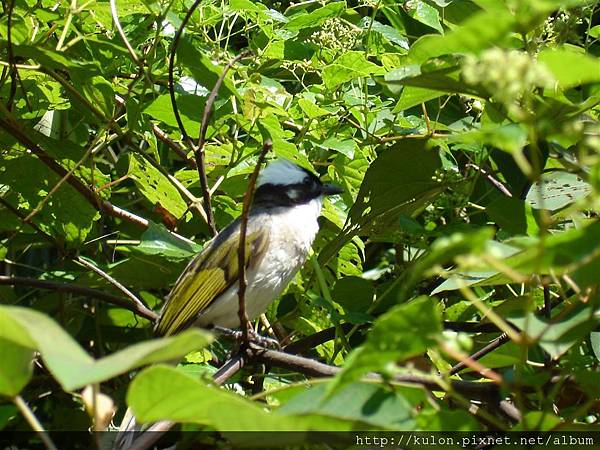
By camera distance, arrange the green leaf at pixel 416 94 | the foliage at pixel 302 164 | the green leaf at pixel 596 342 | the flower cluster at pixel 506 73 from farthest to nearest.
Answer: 1. the green leaf at pixel 596 342
2. the green leaf at pixel 416 94
3. the foliage at pixel 302 164
4. the flower cluster at pixel 506 73

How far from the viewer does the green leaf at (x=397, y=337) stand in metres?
1.31

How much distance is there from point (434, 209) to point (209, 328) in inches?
42.1

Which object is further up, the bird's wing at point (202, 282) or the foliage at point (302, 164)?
the foliage at point (302, 164)

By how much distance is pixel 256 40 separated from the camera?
10.9 feet

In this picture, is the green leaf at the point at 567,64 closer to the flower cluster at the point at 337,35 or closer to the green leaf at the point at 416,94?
the green leaf at the point at 416,94

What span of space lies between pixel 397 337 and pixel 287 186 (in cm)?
252

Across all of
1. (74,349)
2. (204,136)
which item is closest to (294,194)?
(204,136)

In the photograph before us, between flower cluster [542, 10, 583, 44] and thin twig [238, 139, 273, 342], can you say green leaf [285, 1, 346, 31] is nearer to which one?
flower cluster [542, 10, 583, 44]

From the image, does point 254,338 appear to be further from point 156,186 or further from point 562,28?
point 562,28

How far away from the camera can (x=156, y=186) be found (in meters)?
3.23

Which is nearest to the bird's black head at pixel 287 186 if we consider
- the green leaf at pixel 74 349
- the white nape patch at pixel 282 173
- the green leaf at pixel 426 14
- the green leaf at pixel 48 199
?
the white nape patch at pixel 282 173

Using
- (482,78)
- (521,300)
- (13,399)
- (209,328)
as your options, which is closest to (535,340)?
(482,78)

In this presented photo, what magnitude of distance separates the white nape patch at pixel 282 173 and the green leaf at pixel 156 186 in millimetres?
533

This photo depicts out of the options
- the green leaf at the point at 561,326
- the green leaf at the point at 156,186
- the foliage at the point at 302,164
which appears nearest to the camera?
the green leaf at the point at 561,326
